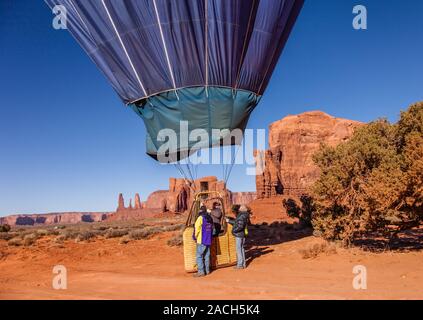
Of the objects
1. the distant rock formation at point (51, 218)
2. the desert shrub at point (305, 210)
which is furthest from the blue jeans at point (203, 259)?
the distant rock formation at point (51, 218)

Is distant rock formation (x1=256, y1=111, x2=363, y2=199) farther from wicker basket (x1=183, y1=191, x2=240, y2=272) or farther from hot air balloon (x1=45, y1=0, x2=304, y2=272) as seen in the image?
hot air balloon (x1=45, y1=0, x2=304, y2=272)

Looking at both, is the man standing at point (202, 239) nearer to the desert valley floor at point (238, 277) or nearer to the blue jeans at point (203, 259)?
the blue jeans at point (203, 259)

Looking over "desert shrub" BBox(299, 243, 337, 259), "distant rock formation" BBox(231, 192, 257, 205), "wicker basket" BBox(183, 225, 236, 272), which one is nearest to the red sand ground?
"desert shrub" BBox(299, 243, 337, 259)

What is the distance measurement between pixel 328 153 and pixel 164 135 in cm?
701

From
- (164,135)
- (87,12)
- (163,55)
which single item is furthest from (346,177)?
(87,12)

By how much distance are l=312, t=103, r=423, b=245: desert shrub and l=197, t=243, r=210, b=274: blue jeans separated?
187 inches

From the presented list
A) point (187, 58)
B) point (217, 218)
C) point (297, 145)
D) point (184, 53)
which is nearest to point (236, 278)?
point (217, 218)

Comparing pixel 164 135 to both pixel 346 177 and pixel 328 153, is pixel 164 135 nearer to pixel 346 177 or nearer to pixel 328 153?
pixel 346 177

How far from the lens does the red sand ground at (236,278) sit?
6.09 meters

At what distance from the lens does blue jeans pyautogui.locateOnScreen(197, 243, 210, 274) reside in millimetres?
8492

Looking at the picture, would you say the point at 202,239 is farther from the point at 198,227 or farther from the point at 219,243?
the point at 219,243

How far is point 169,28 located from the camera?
8.88m

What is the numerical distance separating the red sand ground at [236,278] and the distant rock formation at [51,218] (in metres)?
140

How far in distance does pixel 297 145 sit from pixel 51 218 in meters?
126
